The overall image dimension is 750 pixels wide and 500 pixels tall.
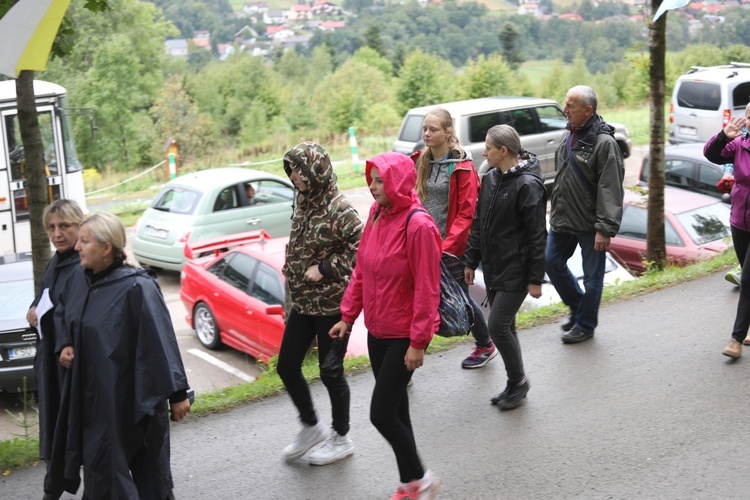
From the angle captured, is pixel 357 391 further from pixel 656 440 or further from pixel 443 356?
pixel 656 440

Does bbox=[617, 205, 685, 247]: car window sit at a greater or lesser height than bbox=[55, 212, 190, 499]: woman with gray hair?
lesser

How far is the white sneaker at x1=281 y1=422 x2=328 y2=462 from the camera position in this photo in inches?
214

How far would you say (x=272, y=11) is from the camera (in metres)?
137

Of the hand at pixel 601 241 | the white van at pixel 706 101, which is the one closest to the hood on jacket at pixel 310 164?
the hand at pixel 601 241

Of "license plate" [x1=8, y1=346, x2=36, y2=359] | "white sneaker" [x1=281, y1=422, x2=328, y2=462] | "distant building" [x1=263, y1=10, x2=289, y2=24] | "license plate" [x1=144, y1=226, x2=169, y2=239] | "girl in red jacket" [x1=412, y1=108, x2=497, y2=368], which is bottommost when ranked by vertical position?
"license plate" [x1=144, y1=226, x2=169, y2=239]

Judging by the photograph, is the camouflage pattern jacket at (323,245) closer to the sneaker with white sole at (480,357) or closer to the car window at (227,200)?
the sneaker with white sole at (480,357)

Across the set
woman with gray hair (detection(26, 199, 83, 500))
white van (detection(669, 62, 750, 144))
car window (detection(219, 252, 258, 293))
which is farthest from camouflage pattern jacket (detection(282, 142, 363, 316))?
white van (detection(669, 62, 750, 144))

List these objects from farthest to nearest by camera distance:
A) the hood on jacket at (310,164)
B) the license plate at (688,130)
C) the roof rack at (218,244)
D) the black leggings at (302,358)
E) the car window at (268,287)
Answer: the license plate at (688,130) < the roof rack at (218,244) < the car window at (268,287) < the black leggings at (302,358) < the hood on jacket at (310,164)

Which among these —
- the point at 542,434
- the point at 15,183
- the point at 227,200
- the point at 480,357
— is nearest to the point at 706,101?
the point at 227,200

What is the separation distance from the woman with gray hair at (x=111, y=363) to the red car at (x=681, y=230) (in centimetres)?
850

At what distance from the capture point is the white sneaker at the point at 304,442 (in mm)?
5430

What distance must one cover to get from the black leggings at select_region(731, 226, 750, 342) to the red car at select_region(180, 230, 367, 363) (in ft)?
16.8

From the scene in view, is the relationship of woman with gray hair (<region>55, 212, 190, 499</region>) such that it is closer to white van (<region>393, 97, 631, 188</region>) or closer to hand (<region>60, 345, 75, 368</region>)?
hand (<region>60, 345, 75, 368</region>)

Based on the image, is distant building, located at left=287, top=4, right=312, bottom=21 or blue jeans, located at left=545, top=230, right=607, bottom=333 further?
distant building, located at left=287, top=4, right=312, bottom=21
